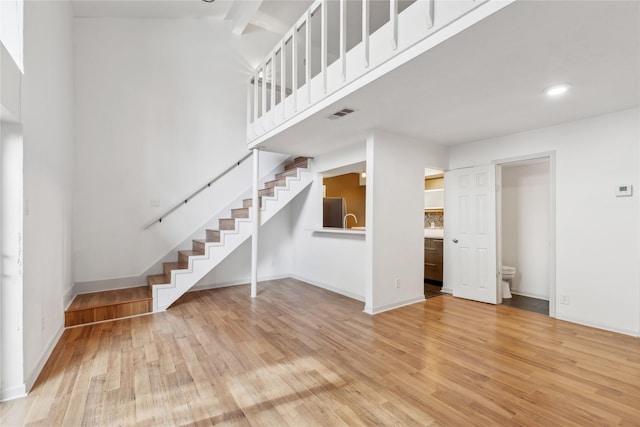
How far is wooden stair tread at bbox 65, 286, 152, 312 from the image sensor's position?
11.7 ft

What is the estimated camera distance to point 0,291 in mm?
Answer: 2002

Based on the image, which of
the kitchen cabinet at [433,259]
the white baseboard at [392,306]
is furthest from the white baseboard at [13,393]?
the kitchen cabinet at [433,259]

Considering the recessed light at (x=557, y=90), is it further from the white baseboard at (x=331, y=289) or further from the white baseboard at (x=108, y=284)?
the white baseboard at (x=108, y=284)

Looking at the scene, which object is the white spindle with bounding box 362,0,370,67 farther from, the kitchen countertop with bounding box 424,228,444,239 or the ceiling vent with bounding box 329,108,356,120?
the kitchen countertop with bounding box 424,228,444,239

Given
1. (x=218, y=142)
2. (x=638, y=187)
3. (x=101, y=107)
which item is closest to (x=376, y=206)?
(x=638, y=187)

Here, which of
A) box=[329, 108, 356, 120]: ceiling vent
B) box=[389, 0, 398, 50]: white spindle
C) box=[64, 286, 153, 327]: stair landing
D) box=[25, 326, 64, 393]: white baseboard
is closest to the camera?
box=[25, 326, 64, 393]: white baseboard

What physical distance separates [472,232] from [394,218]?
4.63 feet

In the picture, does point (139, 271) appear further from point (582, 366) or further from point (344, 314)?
point (582, 366)

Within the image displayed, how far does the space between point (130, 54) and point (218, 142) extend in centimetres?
182

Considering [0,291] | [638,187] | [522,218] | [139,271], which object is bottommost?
[139,271]

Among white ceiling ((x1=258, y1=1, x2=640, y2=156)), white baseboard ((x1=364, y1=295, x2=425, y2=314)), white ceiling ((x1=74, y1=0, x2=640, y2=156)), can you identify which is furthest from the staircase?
white baseboard ((x1=364, y1=295, x2=425, y2=314))

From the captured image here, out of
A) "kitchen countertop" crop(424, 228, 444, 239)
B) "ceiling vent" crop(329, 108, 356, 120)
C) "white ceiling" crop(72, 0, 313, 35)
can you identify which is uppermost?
"white ceiling" crop(72, 0, 313, 35)

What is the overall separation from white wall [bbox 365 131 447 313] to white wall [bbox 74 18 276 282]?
279 centimetres

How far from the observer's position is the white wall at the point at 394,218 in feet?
12.7
